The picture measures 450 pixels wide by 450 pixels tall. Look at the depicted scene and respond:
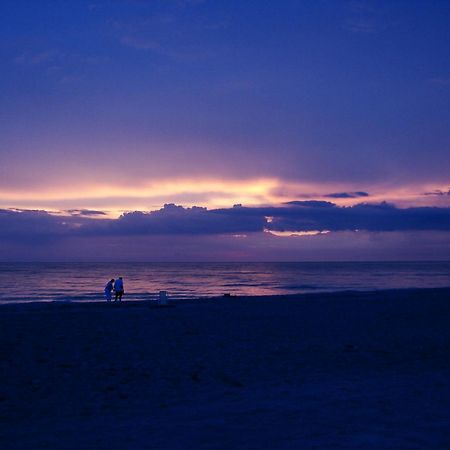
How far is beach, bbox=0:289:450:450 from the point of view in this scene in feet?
18.2

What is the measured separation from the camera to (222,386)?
8242 mm

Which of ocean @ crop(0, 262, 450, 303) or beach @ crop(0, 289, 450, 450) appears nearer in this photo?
beach @ crop(0, 289, 450, 450)

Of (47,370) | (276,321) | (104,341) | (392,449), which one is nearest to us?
(392,449)

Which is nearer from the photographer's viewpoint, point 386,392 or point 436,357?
point 386,392

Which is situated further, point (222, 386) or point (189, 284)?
point (189, 284)

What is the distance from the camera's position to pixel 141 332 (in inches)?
557

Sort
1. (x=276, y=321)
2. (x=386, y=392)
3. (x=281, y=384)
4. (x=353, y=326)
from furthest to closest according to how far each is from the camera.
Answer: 1. (x=276, y=321)
2. (x=353, y=326)
3. (x=281, y=384)
4. (x=386, y=392)

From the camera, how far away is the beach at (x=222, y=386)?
18.2 feet

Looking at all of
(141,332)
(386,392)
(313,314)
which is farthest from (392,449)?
(313,314)

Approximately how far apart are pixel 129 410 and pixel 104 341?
5723mm

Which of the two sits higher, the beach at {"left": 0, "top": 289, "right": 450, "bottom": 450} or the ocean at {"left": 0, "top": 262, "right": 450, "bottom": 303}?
the beach at {"left": 0, "top": 289, "right": 450, "bottom": 450}

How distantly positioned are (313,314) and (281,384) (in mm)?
11448

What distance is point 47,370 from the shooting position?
9.28 metres

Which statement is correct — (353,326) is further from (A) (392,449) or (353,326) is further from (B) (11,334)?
(A) (392,449)
